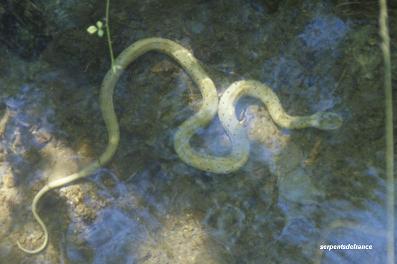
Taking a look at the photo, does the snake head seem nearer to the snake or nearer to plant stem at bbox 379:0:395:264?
the snake

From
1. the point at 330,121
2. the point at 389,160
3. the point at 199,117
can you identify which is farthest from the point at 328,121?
the point at 199,117

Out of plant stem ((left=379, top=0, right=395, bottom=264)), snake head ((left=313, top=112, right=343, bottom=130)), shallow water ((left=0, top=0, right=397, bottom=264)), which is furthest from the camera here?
snake head ((left=313, top=112, right=343, bottom=130))

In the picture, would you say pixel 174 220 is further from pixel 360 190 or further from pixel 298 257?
pixel 360 190

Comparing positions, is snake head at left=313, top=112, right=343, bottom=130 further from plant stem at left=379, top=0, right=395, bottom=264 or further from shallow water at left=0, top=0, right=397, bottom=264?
plant stem at left=379, top=0, right=395, bottom=264

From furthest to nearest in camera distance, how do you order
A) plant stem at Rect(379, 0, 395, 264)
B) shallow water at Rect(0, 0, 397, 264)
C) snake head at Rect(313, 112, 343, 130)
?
snake head at Rect(313, 112, 343, 130)
shallow water at Rect(0, 0, 397, 264)
plant stem at Rect(379, 0, 395, 264)

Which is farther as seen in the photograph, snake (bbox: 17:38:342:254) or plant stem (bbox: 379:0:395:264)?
snake (bbox: 17:38:342:254)

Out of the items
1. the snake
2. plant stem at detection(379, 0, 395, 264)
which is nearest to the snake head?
the snake

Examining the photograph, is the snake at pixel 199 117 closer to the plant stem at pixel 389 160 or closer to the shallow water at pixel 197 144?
the shallow water at pixel 197 144

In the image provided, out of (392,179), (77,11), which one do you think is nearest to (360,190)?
(392,179)
